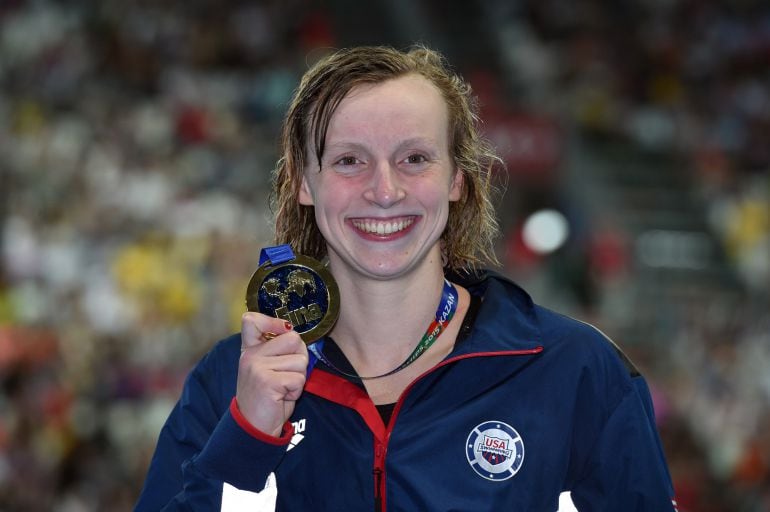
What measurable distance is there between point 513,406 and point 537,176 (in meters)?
9.85

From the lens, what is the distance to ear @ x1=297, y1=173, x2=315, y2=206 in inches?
110

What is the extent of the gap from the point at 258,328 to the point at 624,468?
0.78 metres

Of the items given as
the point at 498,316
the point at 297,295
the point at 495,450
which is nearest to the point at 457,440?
the point at 495,450

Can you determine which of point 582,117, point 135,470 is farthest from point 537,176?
point 135,470

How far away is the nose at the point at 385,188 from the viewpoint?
2.56 m

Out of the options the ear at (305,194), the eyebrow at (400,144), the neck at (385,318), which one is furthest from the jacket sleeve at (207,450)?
the eyebrow at (400,144)

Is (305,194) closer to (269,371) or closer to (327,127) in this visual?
(327,127)

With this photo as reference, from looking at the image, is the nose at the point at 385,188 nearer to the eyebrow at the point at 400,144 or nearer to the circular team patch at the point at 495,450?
the eyebrow at the point at 400,144

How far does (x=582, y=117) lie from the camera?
13891mm

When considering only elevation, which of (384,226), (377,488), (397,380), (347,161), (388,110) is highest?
(388,110)

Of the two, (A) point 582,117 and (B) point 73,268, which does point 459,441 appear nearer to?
(B) point 73,268

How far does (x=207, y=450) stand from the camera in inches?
96.3

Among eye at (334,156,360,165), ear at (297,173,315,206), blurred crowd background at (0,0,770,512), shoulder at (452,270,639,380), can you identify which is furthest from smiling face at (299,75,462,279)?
blurred crowd background at (0,0,770,512)

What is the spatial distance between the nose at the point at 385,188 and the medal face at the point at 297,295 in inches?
7.6
